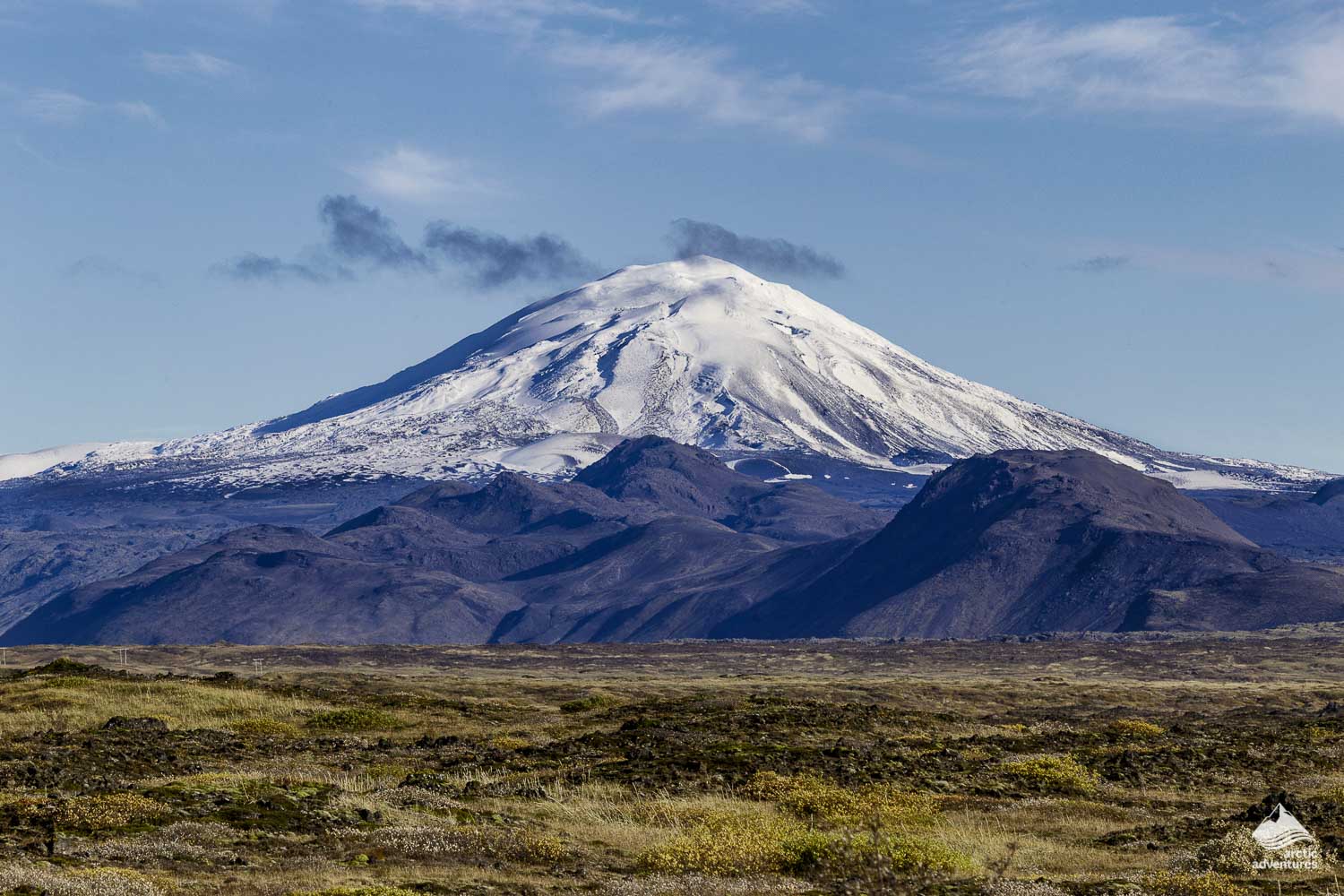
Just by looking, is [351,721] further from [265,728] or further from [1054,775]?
[1054,775]

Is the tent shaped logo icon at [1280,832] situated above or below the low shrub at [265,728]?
below

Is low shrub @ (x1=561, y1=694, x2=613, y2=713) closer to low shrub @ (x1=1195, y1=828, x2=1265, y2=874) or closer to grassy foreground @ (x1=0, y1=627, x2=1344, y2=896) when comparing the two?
grassy foreground @ (x1=0, y1=627, x2=1344, y2=896)

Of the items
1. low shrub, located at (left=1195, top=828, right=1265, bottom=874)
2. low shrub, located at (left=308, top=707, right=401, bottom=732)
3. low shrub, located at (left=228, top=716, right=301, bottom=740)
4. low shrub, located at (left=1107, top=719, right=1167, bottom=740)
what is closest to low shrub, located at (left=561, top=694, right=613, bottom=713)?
low shrub, located at (left=308, top=707, right=401, bottom=732)

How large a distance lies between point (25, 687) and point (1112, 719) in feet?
128

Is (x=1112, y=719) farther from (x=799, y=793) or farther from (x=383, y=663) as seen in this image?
(x=383, y=663)

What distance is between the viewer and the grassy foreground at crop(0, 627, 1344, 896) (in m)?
26.3

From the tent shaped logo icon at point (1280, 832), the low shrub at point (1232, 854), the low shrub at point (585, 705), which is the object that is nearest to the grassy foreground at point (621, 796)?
the low shrub at point (1232, 854)

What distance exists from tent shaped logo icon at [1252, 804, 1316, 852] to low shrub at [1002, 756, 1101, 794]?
8.61 m

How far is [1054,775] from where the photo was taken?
38781 millimetres

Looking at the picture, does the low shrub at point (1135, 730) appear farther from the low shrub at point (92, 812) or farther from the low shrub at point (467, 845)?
the low shrub at point (92, 812)

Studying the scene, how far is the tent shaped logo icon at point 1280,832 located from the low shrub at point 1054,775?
8610mm

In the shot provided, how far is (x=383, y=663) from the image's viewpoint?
19500cm

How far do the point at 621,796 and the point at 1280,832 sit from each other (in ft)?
43.7

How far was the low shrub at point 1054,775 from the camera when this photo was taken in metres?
38.1
